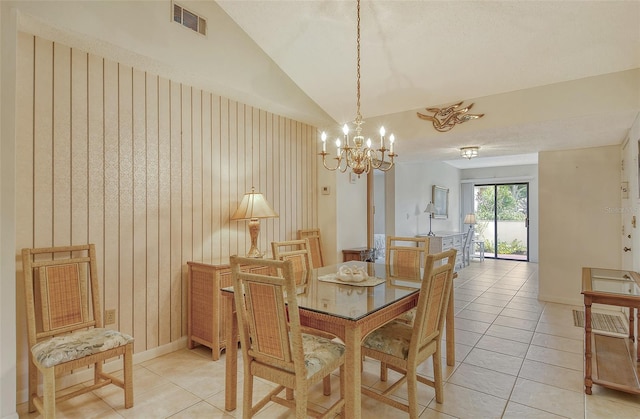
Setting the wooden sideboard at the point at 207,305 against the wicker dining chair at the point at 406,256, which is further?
the wicker dining chair at the point at 406,256

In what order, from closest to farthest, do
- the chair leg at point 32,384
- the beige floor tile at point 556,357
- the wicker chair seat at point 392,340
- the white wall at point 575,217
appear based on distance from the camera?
the wicker chair seat at point 392,340, the chair leg at point 32,384, the beige floor tile at point 556,357, the white wall at point 575,217

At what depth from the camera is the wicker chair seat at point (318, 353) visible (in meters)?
1.77

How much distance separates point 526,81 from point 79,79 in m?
3.76

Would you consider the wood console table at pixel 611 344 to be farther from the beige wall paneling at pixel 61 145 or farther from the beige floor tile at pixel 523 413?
the beige wall paneling at pixel 61 145

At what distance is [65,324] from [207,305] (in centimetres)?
100

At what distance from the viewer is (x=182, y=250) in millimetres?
3178

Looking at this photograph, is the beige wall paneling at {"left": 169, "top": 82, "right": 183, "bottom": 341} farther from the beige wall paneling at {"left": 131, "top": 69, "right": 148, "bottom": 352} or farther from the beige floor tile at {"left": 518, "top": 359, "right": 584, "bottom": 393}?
the beige floor tile at {"left": 518, "top": 359, "right": 584, "bottom": 393}

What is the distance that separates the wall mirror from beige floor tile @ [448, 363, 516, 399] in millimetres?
5437

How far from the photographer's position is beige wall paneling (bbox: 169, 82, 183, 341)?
10.2 feet

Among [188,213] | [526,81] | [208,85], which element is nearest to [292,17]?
[208,85]

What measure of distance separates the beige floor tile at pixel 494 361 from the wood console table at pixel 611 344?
48 centimetres

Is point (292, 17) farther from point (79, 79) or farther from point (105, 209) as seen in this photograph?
point (105, 209)

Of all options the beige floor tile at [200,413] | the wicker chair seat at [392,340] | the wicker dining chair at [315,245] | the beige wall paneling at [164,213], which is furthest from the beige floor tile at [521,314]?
the beige wall paneling at [164,213]

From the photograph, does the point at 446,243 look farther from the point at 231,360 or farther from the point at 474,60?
the point at 231,360
